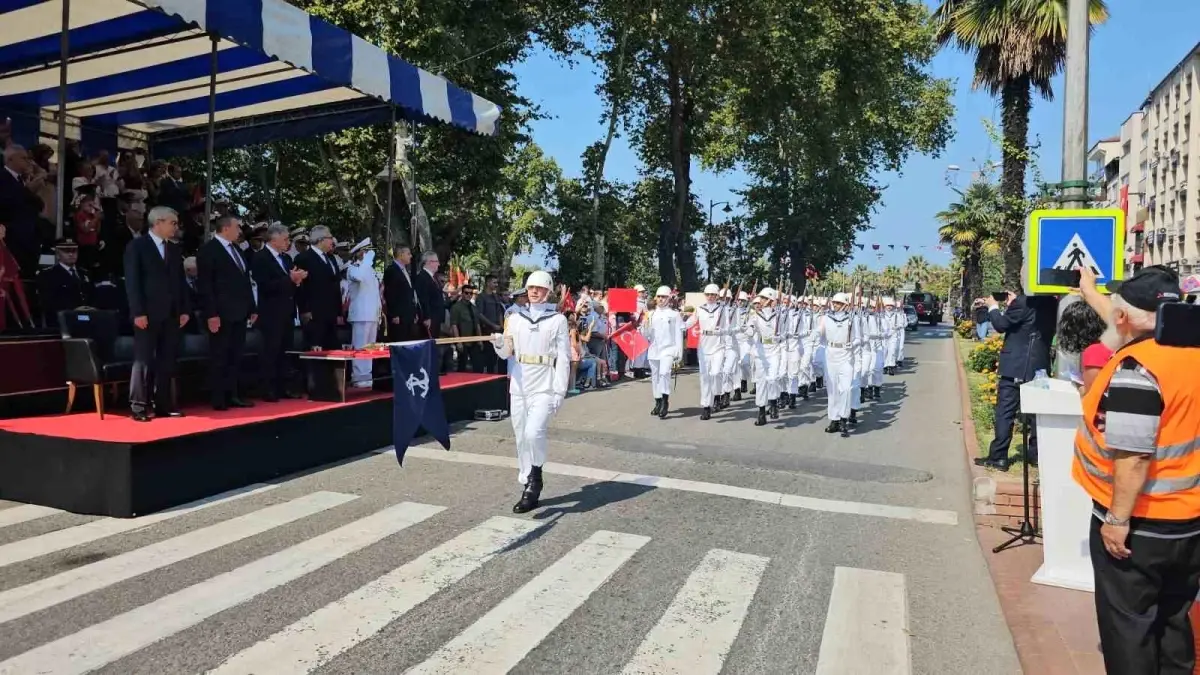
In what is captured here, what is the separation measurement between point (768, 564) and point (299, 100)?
9.82 meters

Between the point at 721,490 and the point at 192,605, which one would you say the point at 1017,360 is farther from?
the point at 192,605

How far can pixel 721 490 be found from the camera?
8.44 m

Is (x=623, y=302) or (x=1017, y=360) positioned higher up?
(x=623, y=302)

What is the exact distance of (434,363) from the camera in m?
7.65

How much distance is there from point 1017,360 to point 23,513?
9448mm

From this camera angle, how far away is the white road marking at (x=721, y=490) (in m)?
7.86

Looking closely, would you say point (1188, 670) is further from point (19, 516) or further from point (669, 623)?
point (19, 516)

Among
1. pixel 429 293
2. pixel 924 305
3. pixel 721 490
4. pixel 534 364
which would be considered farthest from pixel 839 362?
pixel 924 305

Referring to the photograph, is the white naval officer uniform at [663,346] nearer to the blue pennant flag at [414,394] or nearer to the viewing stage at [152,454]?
the viewing stage at [152,454]

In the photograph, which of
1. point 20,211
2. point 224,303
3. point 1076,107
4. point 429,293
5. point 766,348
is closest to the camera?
point 1076,107

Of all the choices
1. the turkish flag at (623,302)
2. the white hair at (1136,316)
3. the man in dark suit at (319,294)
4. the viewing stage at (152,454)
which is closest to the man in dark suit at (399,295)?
the man in dark suit at (319,294)

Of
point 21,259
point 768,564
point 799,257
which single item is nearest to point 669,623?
point 768,564

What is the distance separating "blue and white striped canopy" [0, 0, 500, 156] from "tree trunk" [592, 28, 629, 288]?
15136 mm

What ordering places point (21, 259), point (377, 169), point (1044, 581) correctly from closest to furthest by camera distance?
point (1044, 581) < point (21, 259) < point (377, 169)
